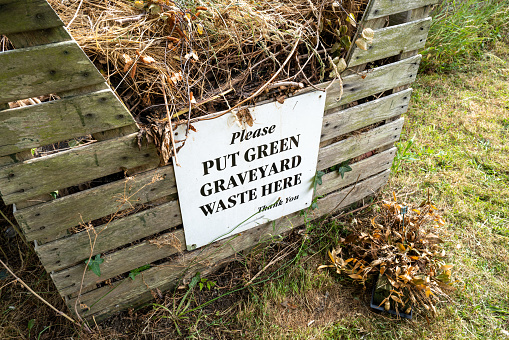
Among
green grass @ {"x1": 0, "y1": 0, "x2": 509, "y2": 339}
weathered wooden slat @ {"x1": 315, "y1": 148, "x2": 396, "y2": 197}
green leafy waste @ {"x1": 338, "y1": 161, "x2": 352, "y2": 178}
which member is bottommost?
green grass @ {"x1": 0, "y1": 0, "x2": 509, "y2": 339}

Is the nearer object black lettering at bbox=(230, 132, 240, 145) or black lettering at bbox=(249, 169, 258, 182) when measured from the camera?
black lettering at bbox=(230, 132, 240, 145)

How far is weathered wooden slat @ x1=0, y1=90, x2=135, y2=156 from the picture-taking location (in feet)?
5.10

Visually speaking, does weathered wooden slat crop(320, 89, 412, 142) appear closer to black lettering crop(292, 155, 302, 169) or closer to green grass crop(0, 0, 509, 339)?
black lettering crop(292, 155, 302, 169)

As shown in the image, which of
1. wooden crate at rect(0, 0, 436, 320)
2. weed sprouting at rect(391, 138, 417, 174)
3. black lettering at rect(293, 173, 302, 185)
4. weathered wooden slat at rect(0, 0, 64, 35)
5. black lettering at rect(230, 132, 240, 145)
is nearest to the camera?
weathered wooden slat at rect(0, 0, 64, 35)

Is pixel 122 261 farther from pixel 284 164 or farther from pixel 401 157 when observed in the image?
pixel 401 157

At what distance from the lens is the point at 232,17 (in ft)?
6.75

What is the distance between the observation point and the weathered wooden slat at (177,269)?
232cm

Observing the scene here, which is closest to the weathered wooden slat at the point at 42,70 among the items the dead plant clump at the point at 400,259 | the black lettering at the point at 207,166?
the black lettering at the point at 207,166

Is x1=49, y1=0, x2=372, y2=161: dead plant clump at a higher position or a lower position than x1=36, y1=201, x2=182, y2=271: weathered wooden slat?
higher

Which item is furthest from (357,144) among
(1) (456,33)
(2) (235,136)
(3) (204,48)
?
(1) (456,33)

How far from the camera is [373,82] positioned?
2494mm

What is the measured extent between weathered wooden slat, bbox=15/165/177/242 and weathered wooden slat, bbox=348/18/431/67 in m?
1.31

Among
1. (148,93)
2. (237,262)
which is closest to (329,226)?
(237,262)

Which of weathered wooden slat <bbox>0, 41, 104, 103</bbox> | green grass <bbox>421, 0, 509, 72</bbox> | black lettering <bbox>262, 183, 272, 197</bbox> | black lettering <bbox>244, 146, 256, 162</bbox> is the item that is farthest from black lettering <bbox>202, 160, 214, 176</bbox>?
green grass <bbox>421, 0, 509, 72</bbox>
